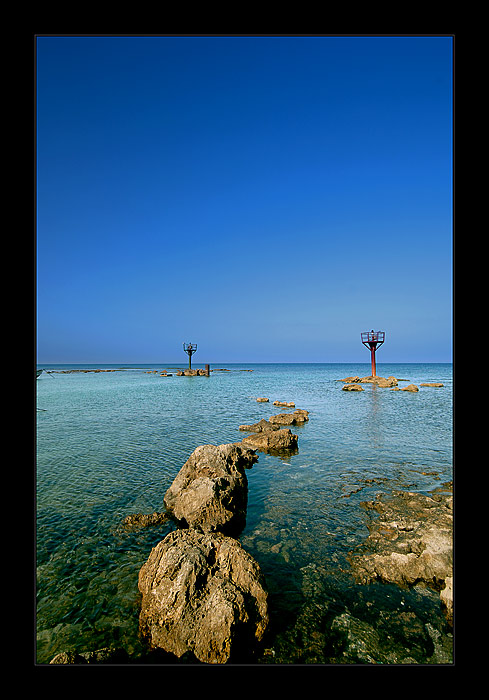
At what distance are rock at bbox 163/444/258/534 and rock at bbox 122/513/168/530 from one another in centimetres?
38

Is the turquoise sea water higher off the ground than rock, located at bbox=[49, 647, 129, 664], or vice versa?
rock, located at bbox=[49, 647, 129, 664]

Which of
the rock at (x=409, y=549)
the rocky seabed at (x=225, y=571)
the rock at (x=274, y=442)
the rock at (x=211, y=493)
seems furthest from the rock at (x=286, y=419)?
the rock at (x=409, y=549)

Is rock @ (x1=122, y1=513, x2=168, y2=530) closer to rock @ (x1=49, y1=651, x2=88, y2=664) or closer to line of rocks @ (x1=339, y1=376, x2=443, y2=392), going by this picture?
rock @ (x1=49, y1=651, x2=88, y2=664)

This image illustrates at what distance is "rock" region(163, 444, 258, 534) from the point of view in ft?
28.6

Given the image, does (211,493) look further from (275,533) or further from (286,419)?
(286,419)

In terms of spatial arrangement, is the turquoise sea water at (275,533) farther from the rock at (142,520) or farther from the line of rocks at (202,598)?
the line of rocks at (202,598)

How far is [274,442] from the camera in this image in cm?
1714

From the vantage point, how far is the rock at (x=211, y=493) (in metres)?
8.72

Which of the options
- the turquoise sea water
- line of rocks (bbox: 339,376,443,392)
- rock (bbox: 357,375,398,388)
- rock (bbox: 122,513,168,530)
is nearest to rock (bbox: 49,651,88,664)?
the turquoise sea water

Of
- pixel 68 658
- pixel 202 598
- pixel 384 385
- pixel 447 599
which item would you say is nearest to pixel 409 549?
pixel 447 599
